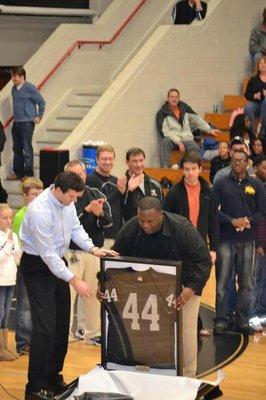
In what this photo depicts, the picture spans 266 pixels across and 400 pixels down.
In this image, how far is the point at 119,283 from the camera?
907cm

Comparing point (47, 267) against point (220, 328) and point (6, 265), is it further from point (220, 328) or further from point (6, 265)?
point (220, 328)

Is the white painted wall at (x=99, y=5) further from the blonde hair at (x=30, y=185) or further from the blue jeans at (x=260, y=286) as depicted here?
the blonde hair at (x=30, y=185)

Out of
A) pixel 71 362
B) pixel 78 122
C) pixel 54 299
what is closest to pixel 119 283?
pixel 54 299

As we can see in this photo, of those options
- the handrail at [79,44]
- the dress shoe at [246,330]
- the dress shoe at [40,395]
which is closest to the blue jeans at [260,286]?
the dress shoe at [246,330]

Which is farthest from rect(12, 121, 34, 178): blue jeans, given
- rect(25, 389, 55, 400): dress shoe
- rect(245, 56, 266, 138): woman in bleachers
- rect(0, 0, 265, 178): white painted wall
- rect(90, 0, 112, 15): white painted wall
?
rect(25, 389, 55, 400): dress shoe

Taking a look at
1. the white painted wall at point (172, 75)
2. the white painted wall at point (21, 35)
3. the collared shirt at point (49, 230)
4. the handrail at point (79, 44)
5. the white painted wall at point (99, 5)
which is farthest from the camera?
the white painted wall at point (99, 5)

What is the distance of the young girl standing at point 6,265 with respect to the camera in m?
10.8

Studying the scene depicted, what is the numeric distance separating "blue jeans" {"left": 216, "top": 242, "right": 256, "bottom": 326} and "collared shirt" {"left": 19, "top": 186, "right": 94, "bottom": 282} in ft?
8.06

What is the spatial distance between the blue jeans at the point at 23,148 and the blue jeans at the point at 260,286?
5.91 meters

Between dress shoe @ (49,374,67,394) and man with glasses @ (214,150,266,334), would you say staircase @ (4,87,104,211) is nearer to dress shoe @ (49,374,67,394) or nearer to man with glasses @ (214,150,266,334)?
man with glasses @ (214,150,266,334)

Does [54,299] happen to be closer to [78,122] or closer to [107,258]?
[107,258]

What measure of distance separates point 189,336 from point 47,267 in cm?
126

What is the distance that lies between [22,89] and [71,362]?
24.2 ft

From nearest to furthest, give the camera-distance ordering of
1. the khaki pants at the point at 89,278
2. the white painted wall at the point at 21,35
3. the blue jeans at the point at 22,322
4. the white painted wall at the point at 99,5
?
1. the blue jeans at the point at 22,322
2. the khaki pants at the point at 89,278
3. the white painted wall at the point at 21,35
4. the white painted wall at the point at 99,5
